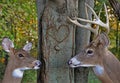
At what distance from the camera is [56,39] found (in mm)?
7238

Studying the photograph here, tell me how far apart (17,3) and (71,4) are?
4.06m

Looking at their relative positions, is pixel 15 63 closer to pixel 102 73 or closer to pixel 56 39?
pixel 56 39

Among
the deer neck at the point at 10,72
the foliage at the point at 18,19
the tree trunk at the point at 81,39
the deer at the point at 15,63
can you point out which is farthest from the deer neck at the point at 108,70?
the foliage at the point at 18,19

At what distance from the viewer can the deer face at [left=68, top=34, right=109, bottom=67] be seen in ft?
24.0

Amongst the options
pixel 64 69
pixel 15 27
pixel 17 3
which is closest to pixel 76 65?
pixel 64 69

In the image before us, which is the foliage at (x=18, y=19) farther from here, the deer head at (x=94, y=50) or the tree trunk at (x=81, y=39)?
the deer head at (x=94, y=50)

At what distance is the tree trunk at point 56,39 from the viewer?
7164 millimetres

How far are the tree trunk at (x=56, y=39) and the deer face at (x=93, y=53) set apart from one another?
0.16 metres

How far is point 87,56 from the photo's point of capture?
743 cm

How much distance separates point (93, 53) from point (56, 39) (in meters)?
0.65

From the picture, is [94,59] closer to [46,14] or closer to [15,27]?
[46,14]

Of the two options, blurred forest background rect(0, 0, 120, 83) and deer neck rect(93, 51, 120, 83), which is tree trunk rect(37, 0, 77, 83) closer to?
deer neck rect(93, 51, 120, 83)

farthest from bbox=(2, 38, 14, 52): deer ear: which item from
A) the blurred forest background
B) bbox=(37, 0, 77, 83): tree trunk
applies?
the blurred forest background

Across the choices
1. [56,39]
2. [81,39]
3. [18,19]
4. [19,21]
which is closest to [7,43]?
[56,39]
